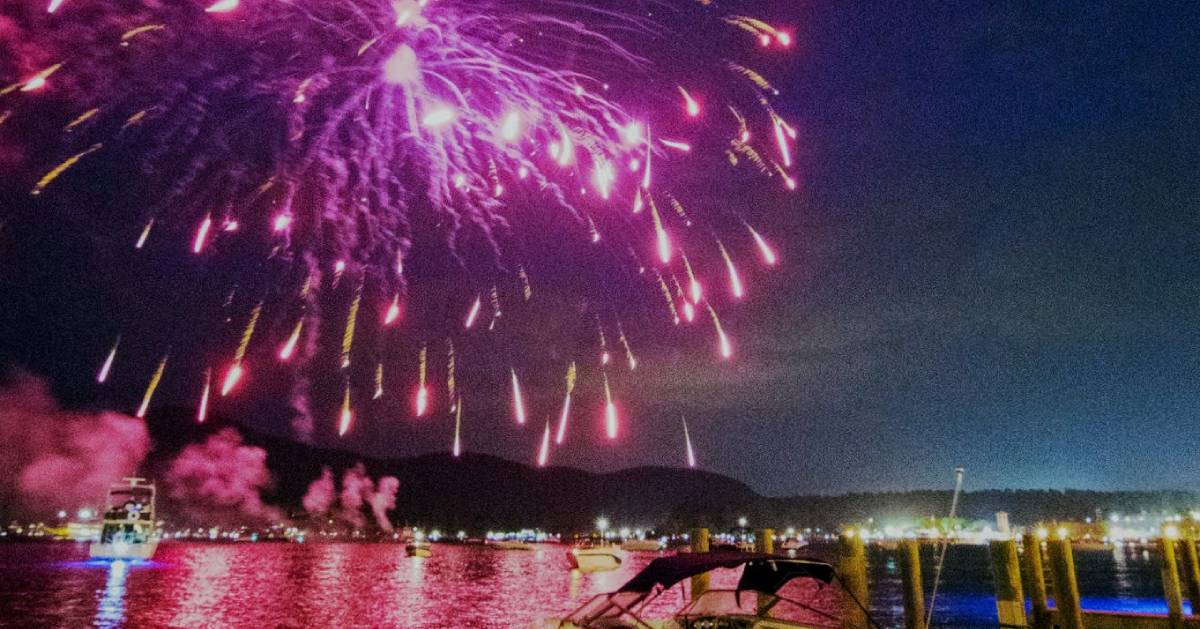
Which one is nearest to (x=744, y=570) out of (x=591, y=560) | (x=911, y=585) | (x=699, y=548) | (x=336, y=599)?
(x=699, y=548)

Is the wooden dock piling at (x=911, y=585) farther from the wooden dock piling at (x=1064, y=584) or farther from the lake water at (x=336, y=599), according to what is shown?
the lake water at (x=336, y=599)

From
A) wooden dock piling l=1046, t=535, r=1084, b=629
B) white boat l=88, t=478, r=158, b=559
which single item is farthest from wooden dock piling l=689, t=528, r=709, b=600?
white boat l=88, t=478, r=158, b=559

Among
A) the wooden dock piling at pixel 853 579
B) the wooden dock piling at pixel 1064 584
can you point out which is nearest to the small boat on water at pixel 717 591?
the wooden dock piling at pixel 853 579

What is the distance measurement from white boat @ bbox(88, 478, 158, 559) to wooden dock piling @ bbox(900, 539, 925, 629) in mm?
106453

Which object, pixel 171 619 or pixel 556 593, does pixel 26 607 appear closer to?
pixel 171 619

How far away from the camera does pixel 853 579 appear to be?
55.6 ft

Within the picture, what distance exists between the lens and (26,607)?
43.7 metres

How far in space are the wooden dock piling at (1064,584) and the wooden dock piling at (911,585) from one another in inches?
124

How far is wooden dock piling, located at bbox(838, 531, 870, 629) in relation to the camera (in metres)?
16.0

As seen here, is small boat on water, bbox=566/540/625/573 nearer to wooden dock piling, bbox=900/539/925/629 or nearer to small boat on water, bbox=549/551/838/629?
wooden dock piling, bbox=900/539/925/629

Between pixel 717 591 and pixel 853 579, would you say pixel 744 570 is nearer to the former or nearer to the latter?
pixel 717 591

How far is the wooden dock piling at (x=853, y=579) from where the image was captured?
16.0 m

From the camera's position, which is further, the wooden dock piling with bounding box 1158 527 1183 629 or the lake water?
the lake water

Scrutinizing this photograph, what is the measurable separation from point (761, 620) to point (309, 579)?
67.6 meters
